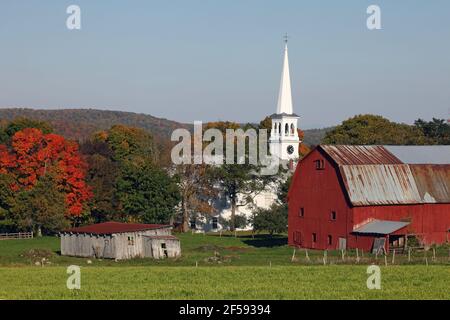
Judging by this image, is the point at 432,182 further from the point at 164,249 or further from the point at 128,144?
the point at 128,144

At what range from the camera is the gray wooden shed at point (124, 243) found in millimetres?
53062

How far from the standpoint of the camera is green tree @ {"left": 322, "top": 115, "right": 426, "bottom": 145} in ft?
274

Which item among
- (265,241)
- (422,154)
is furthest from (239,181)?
(422,154)

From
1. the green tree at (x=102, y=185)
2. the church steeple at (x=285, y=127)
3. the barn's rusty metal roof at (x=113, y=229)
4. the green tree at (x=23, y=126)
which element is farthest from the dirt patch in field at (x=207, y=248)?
the church steeple at (x=285, y=127)

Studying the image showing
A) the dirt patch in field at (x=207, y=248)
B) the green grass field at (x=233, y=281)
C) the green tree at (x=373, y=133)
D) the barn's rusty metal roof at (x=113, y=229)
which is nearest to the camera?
the green grass field at (x=233, y=281)

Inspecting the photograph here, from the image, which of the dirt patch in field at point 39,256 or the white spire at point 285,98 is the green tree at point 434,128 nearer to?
the white spire at point 285,98

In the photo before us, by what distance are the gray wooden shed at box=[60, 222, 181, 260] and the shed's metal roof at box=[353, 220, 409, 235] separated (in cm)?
1112

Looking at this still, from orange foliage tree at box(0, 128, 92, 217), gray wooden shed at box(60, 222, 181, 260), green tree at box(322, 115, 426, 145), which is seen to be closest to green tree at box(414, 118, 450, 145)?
green tree at box(322, 115, 426, 145)

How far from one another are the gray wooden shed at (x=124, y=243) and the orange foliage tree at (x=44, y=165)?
15411 mm

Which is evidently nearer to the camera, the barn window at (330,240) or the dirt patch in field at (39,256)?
the dirt patch in field at (39,256)
